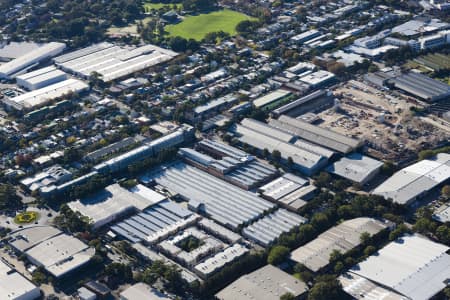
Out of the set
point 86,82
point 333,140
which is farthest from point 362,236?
point 86,82

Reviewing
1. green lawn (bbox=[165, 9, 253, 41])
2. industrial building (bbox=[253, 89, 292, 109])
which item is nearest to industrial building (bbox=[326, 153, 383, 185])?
industrial building (bbox=[253, 89, 292, 109])

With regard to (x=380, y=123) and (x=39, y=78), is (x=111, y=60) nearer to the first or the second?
(x=39, y=78)

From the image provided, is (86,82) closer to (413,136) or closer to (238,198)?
(238,198)

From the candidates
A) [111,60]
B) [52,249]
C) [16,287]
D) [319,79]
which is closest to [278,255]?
[52,249]

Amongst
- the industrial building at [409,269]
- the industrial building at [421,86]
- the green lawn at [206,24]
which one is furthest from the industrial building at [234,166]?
the green lawn at [206,24]

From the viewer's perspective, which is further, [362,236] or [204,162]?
[204,162]
